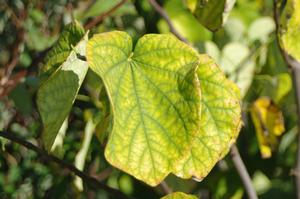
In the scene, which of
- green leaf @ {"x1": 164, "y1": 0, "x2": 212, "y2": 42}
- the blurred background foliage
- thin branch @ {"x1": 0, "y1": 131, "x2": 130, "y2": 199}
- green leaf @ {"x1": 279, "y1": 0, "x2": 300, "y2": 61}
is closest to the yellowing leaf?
the blurred background foliage

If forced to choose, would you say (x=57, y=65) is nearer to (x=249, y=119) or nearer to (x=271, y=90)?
(x=271, y=90)

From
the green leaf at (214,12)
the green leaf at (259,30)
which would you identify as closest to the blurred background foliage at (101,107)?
the green leaf at (259,30)

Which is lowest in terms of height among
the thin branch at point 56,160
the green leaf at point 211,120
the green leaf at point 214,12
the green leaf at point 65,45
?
the thin branch at point 56,160

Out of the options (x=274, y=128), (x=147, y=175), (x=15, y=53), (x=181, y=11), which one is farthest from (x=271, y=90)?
(x=147, y=175)

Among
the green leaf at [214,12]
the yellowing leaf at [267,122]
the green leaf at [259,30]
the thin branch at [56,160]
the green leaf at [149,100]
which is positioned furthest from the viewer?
the green leaf at [259,30]

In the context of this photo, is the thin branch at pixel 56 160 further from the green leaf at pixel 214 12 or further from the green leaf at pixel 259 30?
the green leaf at pixel 259 30

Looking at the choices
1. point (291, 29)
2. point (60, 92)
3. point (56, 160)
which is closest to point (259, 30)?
point (291, 29)

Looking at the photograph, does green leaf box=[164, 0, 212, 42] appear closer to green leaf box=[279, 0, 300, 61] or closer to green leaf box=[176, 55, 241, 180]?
green leaf box=[279, 0, 300, 61]
